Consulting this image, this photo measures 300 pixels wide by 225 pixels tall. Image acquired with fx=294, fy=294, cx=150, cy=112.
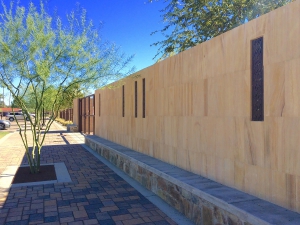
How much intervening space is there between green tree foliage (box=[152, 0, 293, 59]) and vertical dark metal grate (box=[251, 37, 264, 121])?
23.7ft

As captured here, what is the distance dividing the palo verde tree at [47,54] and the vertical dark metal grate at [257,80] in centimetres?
416

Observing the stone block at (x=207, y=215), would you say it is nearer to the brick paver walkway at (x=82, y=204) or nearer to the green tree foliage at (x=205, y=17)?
the brick paver walkway at (x=82, y=204)

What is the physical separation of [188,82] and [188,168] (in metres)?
1.58

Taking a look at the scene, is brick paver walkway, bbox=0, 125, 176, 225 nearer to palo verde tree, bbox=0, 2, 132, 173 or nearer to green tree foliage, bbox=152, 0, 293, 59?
palo verde tree, bbox=0, 2, 132, 173

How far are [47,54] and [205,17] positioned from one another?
22.2 feet

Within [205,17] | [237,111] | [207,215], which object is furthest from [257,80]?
[205,17]

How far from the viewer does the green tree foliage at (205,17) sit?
10359 millimetres

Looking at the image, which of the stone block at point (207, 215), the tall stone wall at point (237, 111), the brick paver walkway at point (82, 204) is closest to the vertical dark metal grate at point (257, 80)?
the tall stone wall at point (237, 111)

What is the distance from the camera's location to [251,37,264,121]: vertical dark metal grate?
3662 millimetres

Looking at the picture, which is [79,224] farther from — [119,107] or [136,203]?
[119,107]

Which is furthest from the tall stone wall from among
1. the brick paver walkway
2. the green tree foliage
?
the green tree foliage

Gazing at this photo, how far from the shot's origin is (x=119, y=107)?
400 inches

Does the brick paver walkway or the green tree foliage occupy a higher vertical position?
the green tree foliage

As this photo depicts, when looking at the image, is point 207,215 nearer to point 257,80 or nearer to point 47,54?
point 257,80
